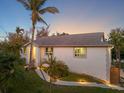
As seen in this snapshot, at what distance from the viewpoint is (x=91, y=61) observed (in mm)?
20188

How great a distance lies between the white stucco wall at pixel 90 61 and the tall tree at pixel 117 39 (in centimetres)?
1723

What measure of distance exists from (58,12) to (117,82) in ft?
35.6

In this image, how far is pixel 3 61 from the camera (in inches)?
173

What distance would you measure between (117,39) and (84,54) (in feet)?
60.9

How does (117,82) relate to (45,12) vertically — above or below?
below

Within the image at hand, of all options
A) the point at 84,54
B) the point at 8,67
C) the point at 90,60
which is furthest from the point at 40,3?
the point at 8,67

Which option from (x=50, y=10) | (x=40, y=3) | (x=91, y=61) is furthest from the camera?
(x=50, y=10)

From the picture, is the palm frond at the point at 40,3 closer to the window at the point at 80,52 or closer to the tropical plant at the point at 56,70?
the window at the point at 80,52

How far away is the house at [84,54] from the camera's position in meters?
19.2

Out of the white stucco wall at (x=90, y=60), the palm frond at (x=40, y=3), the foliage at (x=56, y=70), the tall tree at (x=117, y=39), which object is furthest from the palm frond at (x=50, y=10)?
the tall tree at (x=117, y=39)

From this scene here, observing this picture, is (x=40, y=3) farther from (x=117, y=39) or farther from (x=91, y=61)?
(x=117, y=39)

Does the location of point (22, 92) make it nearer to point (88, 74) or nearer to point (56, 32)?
point (88, 74)

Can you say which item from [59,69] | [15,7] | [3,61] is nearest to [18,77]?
[3,61]

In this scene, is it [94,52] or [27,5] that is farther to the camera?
[27,5]
